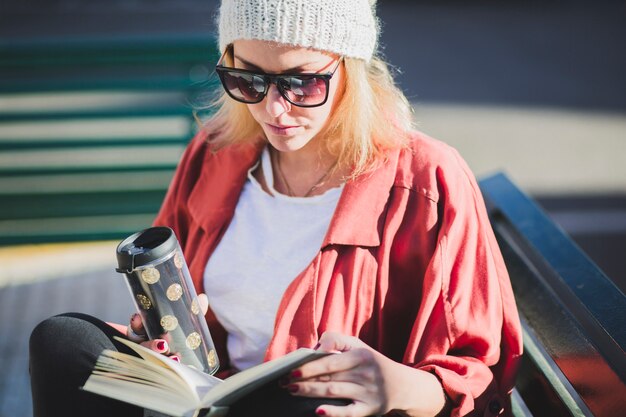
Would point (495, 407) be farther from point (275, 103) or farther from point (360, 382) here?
point (275, 103)

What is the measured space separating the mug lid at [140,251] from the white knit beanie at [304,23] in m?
0.53

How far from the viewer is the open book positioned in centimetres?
152

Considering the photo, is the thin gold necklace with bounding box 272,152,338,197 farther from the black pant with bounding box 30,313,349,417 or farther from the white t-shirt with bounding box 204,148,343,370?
the black pant with bounding box 30,313,349,417

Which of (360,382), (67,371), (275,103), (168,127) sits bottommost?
(168,127)

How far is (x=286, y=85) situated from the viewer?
73.7 inches

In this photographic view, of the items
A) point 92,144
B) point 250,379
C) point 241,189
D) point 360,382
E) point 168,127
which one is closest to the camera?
point 250,379

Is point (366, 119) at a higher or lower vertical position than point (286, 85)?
lower

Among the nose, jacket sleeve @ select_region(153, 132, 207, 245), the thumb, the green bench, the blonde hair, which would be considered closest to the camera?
the thumb

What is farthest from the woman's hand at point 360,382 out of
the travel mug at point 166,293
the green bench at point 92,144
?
the green bench at point 92,144

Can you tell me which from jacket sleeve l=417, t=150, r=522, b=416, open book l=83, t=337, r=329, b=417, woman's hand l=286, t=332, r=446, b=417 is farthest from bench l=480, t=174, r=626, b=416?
open book l=83, t=337, r=329, b=417

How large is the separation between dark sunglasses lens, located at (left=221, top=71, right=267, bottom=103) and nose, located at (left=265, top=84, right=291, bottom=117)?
0.02 metres

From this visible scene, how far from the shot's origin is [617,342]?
5.48 ft

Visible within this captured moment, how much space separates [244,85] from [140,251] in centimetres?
50

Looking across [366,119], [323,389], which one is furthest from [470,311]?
[366,119]
